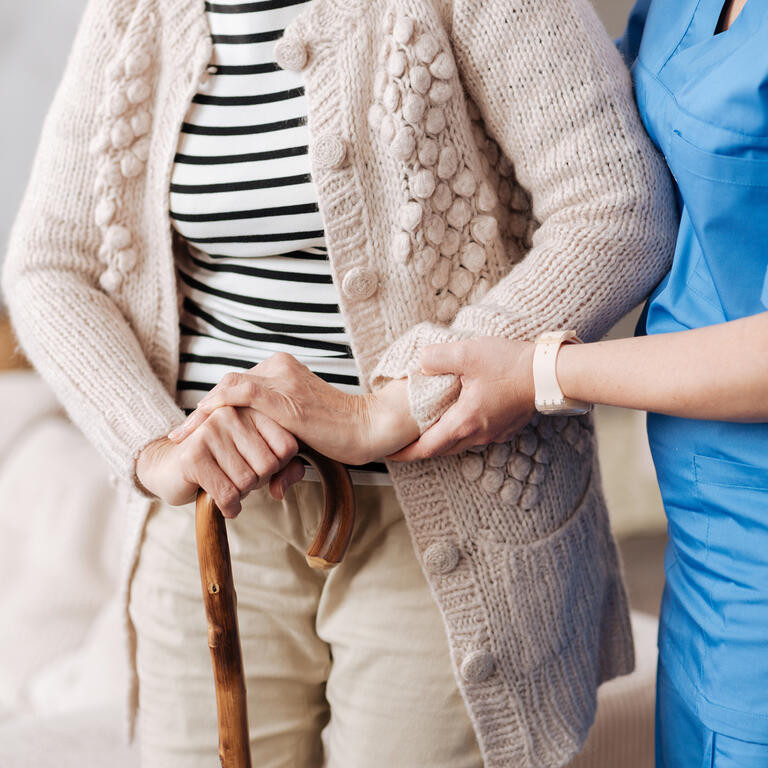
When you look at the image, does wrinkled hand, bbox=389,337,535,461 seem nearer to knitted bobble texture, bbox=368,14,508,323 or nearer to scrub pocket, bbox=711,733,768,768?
knitted bobble texture, bbox=368,14,508,323

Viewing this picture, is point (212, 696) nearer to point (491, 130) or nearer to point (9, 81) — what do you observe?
point (491, 130)

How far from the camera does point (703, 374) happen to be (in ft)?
2.31

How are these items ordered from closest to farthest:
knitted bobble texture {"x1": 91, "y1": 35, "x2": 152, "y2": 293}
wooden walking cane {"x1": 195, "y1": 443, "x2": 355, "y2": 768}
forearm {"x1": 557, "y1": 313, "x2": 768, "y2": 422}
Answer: forearm {"x1": 557, "y1": 313, "x2": 768, "y2": 422} → wooden walking cane {"x1": 195, "y1": 443, "x2": 355, "y2": 768} → knitted bobble texture {"x1": 91, "y1": 35, "x2": 152, "y2": 293}

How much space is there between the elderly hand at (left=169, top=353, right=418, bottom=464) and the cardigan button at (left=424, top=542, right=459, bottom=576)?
12 cm

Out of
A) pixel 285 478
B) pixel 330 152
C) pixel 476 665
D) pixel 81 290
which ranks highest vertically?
pixel 330 152

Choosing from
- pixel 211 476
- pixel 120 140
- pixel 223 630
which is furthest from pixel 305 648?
pixel 120 140

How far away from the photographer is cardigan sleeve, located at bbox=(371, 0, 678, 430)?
2.63ft

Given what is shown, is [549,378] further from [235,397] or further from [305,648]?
[305,648]

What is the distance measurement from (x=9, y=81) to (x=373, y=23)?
7.67 feet

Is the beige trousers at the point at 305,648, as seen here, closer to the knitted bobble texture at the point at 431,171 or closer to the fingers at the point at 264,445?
the fingers at the point at 264,445

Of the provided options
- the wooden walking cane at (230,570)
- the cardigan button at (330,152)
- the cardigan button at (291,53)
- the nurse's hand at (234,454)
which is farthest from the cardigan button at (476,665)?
the cardigan button at (291,53)

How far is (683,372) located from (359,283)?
1.06 feet

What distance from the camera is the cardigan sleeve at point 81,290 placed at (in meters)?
0.90


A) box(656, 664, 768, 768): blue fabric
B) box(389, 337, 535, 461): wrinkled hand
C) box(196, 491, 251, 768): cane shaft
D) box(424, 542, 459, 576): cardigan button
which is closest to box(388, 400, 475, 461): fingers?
box(389, 337, 535, 461): wrinkled hand
